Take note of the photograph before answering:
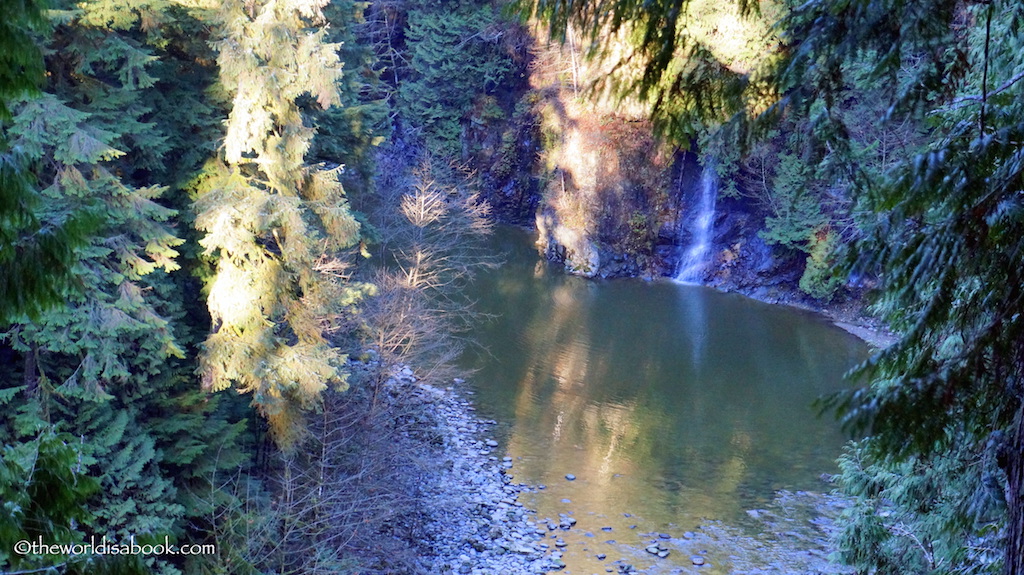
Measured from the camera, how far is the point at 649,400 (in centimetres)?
1521

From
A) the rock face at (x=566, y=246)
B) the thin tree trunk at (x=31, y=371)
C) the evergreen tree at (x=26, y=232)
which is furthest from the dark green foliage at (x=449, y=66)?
the evergreen tree at (x=26, y=232)

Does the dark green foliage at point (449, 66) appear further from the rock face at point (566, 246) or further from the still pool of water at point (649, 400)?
the still pool of water at point (649, 400)

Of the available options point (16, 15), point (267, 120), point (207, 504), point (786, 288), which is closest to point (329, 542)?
point (207, 504)

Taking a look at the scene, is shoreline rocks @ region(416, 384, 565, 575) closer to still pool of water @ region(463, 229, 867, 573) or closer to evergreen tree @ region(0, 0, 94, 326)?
still pool of water @ region(463, 229, 867, 573)

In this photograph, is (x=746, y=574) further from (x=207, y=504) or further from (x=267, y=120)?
(x=267, y=120)

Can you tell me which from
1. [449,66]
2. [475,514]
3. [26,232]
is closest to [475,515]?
[475,514]

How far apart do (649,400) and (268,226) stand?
30.3ft

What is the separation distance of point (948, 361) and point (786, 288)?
21.3m

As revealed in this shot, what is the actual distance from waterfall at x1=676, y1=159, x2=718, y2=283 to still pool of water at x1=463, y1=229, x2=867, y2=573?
1.31 meters

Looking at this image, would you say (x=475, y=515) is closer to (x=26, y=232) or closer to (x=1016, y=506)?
(x=26, y=232)

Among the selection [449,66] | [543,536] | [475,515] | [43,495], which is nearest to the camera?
[43,495]

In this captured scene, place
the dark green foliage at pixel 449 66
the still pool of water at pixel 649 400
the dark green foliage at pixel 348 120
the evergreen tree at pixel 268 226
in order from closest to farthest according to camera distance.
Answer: the evergreen tree at pixel 268 226, the still pool of water at pixel 649 400, the dark green foliage at pixel 348 120, the dark green foliage at pixel 449 66

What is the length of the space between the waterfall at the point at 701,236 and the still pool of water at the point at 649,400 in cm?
131

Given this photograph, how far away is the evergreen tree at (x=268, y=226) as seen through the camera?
8.79m
